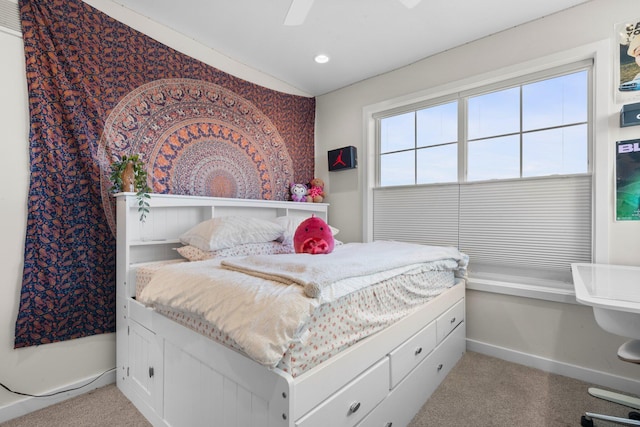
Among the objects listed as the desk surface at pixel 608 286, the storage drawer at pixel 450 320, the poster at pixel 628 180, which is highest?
the poster at pixel 628 180

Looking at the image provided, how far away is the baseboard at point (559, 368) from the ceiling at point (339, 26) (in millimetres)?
2489

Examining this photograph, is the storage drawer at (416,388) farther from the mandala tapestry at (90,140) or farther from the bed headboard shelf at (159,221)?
the mandala tapestry at (90,140)

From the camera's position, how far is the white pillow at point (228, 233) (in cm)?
197

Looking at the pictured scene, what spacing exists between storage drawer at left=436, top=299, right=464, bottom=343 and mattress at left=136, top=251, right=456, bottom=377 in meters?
0.24

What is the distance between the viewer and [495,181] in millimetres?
2439

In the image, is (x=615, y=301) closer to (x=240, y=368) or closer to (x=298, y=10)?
(x=240, y=368)

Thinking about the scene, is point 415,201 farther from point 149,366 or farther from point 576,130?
point 149,366

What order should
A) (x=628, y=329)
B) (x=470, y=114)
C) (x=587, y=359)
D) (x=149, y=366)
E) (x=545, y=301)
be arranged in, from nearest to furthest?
(x=628, y=329)
(x=149, y=366)
(x=587, y=359)
(x=545, y=301)
(x=470, y=114)

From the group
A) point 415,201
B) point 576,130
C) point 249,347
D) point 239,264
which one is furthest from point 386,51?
point 249,347

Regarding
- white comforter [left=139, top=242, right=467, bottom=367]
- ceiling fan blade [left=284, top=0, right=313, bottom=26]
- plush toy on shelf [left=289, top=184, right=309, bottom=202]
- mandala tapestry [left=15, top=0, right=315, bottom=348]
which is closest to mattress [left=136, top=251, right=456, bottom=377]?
white comforter [left=139, top=242, right=467, bottom=367]

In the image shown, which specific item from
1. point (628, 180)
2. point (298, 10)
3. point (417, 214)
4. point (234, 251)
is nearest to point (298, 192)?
point (417, 214)

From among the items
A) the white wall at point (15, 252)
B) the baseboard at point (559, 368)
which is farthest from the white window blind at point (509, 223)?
the white wall at point (15, 252)

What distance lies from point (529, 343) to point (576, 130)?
1.59m

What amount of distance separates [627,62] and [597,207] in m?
0.93
